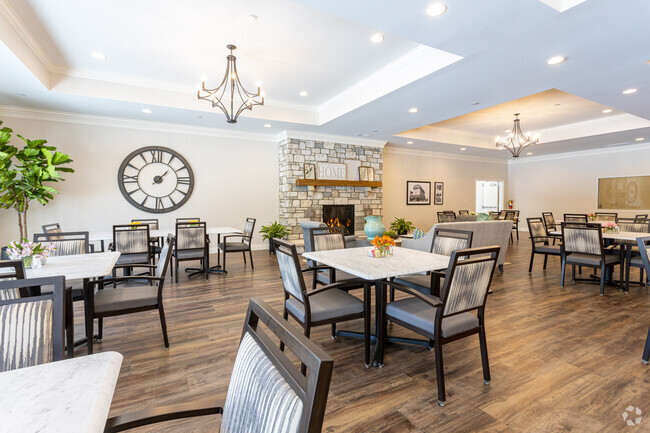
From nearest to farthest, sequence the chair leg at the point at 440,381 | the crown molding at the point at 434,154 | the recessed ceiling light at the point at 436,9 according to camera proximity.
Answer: the chair leg at the point at 440,381 → the recessed ceiling light at the point at 436,9 → the crown molding at the point at 434,154

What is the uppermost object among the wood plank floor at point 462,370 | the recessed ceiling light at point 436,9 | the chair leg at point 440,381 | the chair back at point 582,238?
the recessed ceiling light at point 436,9

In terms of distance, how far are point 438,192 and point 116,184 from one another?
8830 mm

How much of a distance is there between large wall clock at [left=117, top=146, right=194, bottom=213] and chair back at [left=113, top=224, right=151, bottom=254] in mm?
2486

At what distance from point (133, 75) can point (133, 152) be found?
190 cm

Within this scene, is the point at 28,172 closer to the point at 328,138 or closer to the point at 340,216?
the point at 328,138

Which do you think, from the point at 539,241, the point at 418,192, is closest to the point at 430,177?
the point at 418,192

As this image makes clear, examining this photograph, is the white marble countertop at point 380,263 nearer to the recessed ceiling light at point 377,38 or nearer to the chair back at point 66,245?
the chair back at point 66,245

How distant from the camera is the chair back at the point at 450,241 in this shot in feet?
9.00

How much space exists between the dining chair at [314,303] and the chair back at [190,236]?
280 centimetres

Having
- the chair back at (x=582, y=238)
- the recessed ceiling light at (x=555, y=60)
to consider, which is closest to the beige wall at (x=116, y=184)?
the recessed ceiling light at (x=555, y=60)

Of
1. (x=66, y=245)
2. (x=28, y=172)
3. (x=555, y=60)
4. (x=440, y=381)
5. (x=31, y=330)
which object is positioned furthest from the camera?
(x=28, y=172)

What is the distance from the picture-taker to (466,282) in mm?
1916

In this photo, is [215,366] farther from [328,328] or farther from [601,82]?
[601,82]

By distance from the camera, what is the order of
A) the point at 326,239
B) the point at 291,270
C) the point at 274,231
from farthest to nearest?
the point at 274,231 → the point at 326,239 → the point at 291,270
